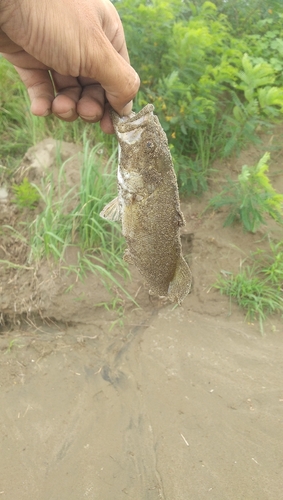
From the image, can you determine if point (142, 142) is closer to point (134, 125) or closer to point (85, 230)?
point (134, 125)

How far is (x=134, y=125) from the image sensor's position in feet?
6.06

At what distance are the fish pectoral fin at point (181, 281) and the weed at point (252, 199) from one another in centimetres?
149

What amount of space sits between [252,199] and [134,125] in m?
1.97

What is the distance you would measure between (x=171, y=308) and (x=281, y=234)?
1.30 m

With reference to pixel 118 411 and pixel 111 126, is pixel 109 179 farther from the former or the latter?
pixel 118 411

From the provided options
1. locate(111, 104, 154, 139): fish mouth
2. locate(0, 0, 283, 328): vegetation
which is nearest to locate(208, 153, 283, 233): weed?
locate(0, 0, 283, 328): vegetation

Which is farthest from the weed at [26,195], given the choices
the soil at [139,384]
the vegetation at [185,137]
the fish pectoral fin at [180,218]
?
the fish pectoral fin at [180,218]

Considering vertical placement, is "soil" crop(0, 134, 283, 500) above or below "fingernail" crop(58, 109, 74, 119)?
below

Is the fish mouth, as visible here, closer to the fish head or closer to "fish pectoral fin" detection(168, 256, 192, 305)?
A: the fish head

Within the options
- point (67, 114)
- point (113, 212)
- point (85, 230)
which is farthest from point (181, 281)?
point (85, 230)

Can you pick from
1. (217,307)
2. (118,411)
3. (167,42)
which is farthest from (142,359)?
(167,42)

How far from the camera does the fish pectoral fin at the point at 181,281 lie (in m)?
2.12

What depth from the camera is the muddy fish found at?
1.87 meters

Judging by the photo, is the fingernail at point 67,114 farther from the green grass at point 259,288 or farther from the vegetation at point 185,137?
the green grass at point 259,288
